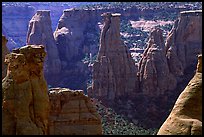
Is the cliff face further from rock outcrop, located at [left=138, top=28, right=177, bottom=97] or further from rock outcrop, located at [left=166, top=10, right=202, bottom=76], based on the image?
rock outcrop, located at [left=138, top=28, right=177, bottom=97]

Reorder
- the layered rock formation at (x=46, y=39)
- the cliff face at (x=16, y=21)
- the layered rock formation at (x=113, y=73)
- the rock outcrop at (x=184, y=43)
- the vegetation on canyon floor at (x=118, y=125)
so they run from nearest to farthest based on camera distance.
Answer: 1. the vegetation on canyon floor at (x=118, y=125)
2. the layered rock formation at (x=113, y=73)
3. the rock outcrop at (x=184, y=43)
4. the layered rock formation at (x=46, y=39)
5. the cliff face at (x=16, y=21)

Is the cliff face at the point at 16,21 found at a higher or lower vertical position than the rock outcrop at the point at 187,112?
lower

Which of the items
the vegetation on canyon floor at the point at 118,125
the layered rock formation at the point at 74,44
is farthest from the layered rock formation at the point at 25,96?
the layered rock formation at the point at 74,44

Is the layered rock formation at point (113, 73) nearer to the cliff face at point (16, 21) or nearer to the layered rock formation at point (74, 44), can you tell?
the layered rock formation at point (74, 44)

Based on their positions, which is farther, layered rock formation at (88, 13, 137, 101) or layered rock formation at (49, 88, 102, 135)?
layered rock formation at (88, 13, 137, 101)

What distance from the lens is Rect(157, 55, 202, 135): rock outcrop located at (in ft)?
47.8

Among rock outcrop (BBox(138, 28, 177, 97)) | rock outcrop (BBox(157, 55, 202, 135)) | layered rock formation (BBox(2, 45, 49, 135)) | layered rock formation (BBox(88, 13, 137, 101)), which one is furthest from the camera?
layered rock formation (BBox(88, 13, 137, 101))

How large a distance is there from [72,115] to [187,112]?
3.89 metres

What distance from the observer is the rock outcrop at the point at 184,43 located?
56.5 meters

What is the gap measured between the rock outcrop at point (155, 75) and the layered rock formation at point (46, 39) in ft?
65.0

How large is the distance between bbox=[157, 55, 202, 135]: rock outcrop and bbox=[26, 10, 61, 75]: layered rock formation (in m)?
Result: 57.9

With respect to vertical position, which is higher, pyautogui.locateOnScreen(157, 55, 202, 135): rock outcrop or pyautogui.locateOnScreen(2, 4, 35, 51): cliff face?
pyautogui.locateOnScreen(157, 55, 202, 135): rock outcrop

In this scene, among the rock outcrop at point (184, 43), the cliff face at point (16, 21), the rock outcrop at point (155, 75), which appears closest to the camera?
the rock outcrop at point (155, 75)

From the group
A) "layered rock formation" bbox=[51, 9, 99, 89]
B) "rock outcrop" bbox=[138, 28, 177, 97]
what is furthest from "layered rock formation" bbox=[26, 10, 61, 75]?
"rock outcrop" bbox=[138, 28, 177, 97]
